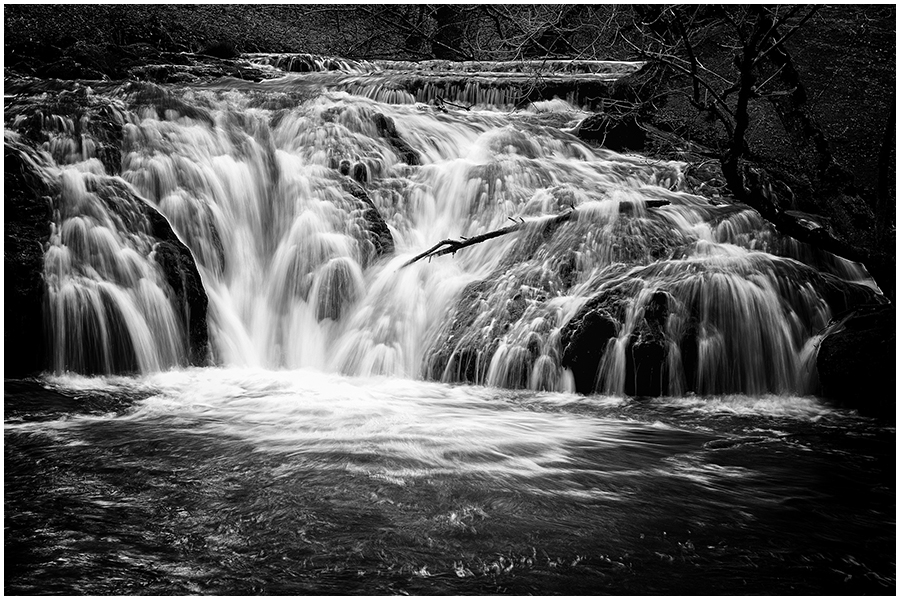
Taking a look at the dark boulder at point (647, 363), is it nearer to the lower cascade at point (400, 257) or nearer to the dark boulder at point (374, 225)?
the lower cascade at point (400, 257)

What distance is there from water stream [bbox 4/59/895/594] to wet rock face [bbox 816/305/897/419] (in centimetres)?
21

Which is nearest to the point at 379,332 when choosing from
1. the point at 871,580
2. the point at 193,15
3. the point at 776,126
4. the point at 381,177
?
the point at 381,177

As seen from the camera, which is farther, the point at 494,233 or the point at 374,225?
the point at 374,225

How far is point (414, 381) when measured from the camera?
7.62 m

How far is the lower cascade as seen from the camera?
280 inches

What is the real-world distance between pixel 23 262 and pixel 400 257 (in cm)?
428

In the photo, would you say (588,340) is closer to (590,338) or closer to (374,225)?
(590,338)

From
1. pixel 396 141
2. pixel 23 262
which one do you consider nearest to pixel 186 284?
pixel 23 262

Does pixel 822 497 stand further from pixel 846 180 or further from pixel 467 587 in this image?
pixel 846 180

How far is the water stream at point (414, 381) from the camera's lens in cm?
363

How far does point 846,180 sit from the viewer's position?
8625mm

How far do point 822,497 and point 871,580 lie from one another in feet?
3.62

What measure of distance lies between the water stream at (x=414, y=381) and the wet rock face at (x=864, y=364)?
213mm

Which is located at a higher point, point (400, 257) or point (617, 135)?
point (617, 135)
